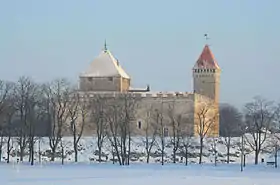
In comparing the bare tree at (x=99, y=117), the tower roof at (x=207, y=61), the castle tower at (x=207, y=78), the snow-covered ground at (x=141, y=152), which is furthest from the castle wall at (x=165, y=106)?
the tower roof at (x=207, y=61)

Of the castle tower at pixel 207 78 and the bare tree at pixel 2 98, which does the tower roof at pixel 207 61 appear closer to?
the castle tower at pixel 207 78

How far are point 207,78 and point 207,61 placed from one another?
2.73m

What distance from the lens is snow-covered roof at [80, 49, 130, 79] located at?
87.6 meters

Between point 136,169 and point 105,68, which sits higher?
point 105,68

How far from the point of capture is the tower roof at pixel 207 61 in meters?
93.2

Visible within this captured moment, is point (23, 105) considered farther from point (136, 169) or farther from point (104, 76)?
point (104, 76)

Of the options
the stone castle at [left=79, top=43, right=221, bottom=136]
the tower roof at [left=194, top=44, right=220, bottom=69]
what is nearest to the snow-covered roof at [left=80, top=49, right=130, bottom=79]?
the stone castle at [left=79, top=43, right=221, bottom=136]

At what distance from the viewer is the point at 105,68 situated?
8850cm

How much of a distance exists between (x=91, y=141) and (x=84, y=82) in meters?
20.1

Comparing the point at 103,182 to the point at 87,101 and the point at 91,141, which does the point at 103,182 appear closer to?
the point at 91,141

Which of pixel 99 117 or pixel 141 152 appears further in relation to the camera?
pixel 141 152

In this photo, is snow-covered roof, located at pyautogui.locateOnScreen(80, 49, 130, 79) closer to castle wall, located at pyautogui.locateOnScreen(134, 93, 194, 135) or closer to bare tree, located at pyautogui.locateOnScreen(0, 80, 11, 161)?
castle wall, located at pyautogui.locateOnScreen(134, 93, 194, 135)

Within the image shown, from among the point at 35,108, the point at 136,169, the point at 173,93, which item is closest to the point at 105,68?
the point at 173,93

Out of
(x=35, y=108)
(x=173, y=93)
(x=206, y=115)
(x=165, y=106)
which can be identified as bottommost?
(x=206, y=115)
